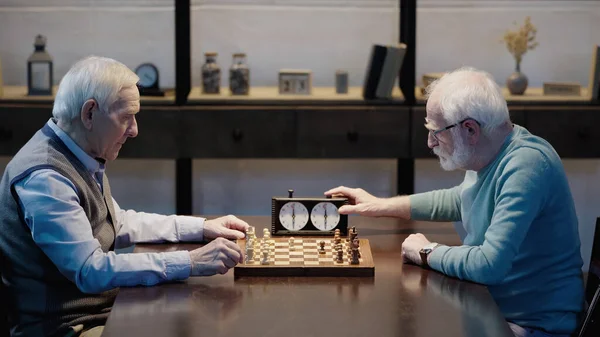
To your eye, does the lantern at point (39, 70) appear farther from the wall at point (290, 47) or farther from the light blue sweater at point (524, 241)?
the light blue sweater at point (524, 241)

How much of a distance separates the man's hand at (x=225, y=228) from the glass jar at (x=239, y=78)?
1994 mm

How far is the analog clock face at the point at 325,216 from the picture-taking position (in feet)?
9.78

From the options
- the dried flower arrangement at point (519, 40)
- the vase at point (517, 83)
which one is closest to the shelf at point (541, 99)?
the vase at point (517, 83)

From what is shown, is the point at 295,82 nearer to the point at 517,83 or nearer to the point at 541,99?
the point at 517,83

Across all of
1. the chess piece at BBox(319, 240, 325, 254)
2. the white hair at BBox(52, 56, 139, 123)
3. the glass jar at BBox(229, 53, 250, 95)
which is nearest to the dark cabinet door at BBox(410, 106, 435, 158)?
the glass jar at BBox(229, 53, 250, 95)

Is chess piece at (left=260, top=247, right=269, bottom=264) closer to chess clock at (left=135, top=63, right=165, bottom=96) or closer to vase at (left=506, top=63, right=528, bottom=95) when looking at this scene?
chess clock at (left=135, top=63, right=165, bottom=96)

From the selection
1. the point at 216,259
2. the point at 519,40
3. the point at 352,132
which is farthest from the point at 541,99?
the point at 216,259

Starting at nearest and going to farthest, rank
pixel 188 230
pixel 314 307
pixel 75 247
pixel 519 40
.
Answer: pixel 314 307, pixel 75 247, pixel 188 230, pixel 519 40

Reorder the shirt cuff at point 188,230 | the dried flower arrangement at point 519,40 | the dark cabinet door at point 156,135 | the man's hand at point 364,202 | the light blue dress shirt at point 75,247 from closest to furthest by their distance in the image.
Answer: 1. the light blue dress shirt at point 75,247
2. the shirt cuff at point 188,230
3. the man's hand at point 364,202
4. the dark cabinet door at point 156,135
5. the dried flower arrangement at point 519,40

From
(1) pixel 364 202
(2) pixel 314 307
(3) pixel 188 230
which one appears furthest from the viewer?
(1) pixel 364 202

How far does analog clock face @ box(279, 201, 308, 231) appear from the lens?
9.78 ft

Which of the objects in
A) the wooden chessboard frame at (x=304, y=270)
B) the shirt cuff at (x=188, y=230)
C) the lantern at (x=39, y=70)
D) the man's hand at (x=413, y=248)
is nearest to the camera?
the wooden chessboard frame at (x=304, y=270)

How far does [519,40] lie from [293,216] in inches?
98.7

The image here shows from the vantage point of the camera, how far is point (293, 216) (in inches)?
118
